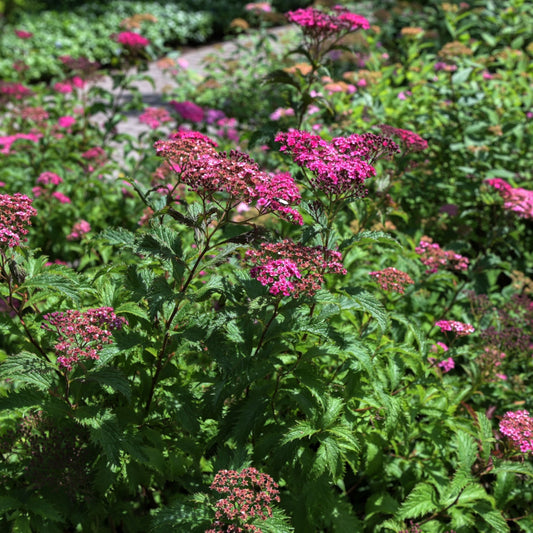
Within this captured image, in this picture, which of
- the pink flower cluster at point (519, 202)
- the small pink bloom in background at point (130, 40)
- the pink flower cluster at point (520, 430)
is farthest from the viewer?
the small pink bloom in background at point (130, 40)

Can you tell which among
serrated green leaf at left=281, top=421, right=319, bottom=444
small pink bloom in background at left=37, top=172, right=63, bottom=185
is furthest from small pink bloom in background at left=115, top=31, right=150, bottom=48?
serrated green leaf at left=281, top=421, right=319, bottom=444

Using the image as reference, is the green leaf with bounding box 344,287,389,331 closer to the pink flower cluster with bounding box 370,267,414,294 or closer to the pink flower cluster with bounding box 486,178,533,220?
the pink flower cluster with bounding box 370,267,414,294

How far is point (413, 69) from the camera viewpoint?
6133 mm

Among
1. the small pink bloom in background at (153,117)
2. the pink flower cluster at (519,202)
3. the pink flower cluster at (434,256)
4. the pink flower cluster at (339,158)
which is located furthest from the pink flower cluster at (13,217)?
the pink flower cluster at (519,202)

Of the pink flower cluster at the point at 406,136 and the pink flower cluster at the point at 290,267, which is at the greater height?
the pink flower cluster at the point at 406,136

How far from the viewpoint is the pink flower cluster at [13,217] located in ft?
6.33

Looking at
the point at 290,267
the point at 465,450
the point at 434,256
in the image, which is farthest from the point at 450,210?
the point at 290,267

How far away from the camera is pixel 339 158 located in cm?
223

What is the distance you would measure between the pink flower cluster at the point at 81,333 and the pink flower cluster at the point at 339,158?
98 centimetres

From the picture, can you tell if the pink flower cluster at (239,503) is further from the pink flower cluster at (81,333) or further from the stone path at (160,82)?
the stone path at (160,82)

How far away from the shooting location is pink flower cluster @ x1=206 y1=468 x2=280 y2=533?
1788 mm

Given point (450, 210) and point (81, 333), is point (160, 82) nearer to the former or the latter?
point (450, 210)

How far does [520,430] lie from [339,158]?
1.44 m

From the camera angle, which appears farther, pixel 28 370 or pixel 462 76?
pixel 462 76
